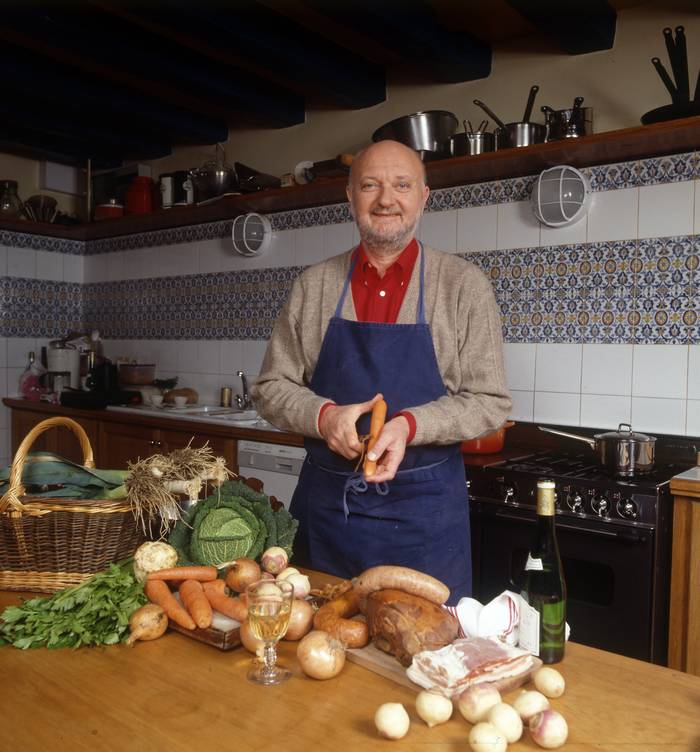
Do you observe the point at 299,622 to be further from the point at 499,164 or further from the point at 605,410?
the point at 499,164

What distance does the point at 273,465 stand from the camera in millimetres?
3908

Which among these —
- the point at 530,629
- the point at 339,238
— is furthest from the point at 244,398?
the point at 530,629

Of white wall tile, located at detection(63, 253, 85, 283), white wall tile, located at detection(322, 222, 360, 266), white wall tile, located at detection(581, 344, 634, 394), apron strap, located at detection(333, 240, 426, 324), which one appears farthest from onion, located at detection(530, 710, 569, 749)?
white wall tile, located at detection(63, 253, 85, 283)

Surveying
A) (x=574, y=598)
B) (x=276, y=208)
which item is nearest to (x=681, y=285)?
(x=574, y=598)

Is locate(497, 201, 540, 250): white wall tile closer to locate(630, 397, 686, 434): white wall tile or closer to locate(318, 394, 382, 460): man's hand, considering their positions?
locate(630, 397, 686, 434): white wall tile

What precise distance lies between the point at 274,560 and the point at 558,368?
2395 millimetres

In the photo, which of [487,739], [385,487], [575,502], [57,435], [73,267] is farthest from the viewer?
[73,267]

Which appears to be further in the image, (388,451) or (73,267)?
(73,267)

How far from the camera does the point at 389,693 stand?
1166mm

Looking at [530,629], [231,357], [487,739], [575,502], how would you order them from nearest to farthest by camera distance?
[487,739]
[530,629]
[575,502]
[231,357]

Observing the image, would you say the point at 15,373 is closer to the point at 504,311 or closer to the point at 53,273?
the point at 53,273

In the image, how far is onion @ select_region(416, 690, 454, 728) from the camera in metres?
1.05

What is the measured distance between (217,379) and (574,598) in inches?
119

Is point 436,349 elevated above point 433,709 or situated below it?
above
